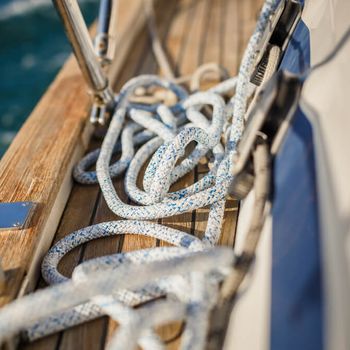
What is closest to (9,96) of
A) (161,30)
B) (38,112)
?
(161,30)

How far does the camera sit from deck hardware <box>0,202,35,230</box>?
40.6 inches

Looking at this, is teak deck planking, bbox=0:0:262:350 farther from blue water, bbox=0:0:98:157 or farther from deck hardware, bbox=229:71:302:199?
blue water, bbox=0:0:98:157

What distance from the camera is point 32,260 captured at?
97 cm

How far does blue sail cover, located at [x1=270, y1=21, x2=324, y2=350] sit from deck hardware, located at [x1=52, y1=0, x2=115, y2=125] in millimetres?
717

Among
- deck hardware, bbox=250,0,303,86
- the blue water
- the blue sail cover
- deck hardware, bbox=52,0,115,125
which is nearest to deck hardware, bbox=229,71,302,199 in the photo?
the blue sail cover

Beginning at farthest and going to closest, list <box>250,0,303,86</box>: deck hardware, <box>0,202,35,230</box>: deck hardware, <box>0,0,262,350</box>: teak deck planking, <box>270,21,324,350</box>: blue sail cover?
<box>250,0,303,86</box>: deck hardware
<box>0,202,35,230</box>: deck hardware
<box>0,0,262,350</box>: teak deck planking
<box>270,21,324,350</box>: blue sail cover

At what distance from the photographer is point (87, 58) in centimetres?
137

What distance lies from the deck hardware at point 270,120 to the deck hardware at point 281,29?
1.16 ft

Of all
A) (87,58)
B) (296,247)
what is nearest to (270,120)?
(296,247)

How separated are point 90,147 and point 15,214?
44 cm

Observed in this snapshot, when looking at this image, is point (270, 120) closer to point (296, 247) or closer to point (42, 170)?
point (296, 247)

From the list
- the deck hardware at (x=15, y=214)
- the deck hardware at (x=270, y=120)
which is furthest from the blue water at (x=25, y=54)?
the deck hardware at (x=270, y=120)

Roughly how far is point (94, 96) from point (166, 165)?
506 mm

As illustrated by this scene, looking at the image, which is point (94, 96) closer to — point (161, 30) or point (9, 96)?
point (161, 30)
